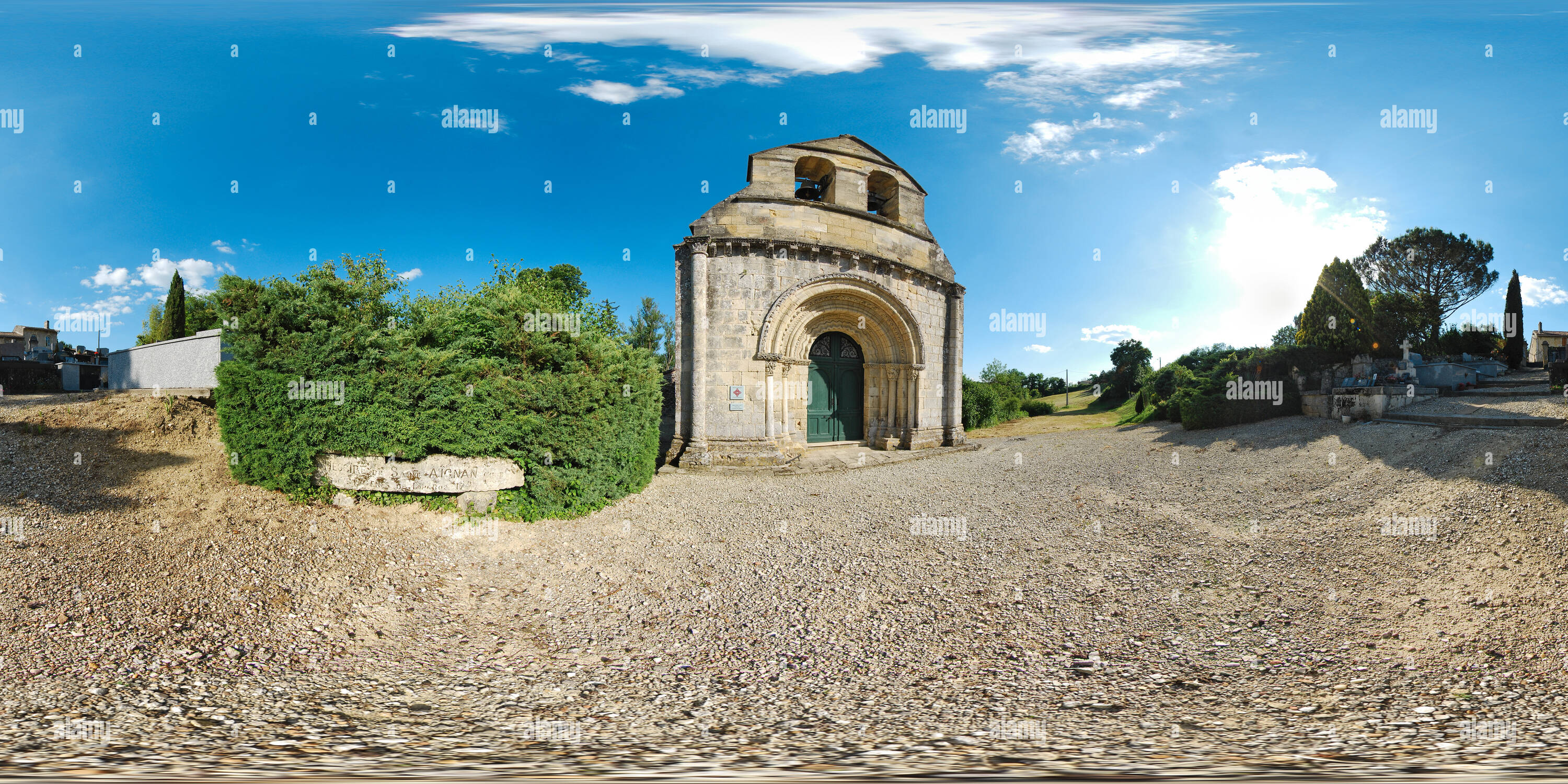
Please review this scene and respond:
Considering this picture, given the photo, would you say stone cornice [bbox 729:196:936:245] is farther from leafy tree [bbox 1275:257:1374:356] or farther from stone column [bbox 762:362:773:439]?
leafy tree [bbox 1275:257:1374:356]

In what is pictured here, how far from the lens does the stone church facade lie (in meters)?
12.0

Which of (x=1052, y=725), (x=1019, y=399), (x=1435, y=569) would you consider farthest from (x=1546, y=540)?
(x=1019, y=399)

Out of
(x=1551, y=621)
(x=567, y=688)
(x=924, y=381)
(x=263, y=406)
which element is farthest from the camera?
(x=924, y=381)

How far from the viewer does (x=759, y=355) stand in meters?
12.2

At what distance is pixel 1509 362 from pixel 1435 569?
107ft

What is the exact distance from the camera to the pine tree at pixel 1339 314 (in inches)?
734

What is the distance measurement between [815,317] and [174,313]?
26.2 meters

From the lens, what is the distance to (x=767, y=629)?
14.6 feet

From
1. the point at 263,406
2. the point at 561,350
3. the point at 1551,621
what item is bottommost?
the point at 1551,621

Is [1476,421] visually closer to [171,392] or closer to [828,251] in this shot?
[828,251]

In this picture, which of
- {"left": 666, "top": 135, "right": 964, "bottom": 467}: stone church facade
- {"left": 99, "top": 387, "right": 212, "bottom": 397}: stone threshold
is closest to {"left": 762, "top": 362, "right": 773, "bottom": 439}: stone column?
{"left": 666, "top": 135, "right": 964, "bottom": 467}: stone church facade

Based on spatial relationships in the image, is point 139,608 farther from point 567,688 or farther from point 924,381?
point 924,381

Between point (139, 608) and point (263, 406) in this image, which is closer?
point (139, 608)

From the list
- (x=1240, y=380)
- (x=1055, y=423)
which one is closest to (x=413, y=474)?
(x=1240, y=380)
